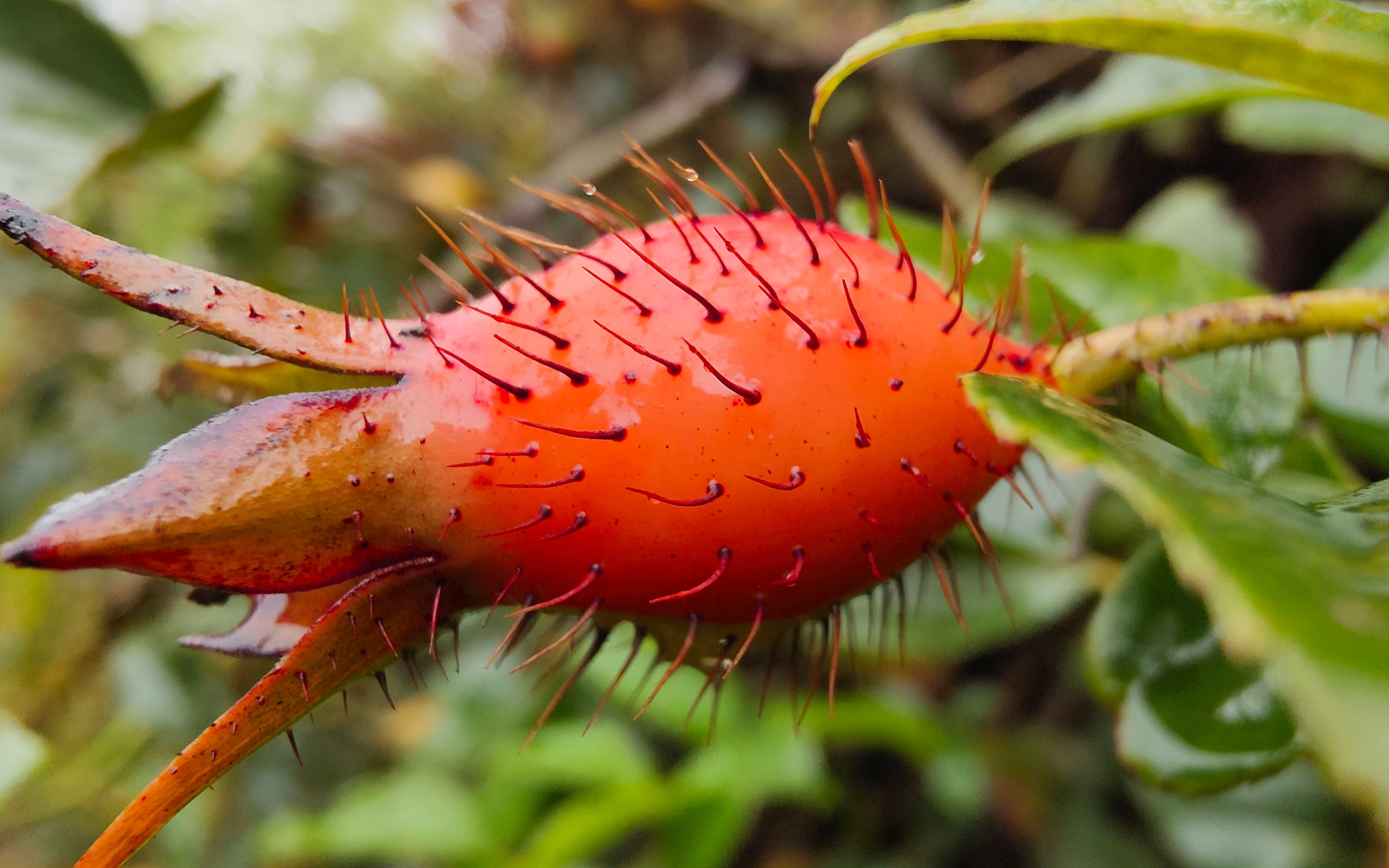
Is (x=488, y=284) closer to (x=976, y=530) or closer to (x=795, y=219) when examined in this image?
(x=795, y=219)

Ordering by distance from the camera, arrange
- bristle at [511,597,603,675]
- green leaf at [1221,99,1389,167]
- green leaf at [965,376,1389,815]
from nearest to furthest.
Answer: green leaf at [965,376,1389,815] < bristle at [511,597,603,675] < green leaf at [1221,99,1389,167]

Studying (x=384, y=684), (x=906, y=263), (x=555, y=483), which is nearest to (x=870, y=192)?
(x=906, y=263)

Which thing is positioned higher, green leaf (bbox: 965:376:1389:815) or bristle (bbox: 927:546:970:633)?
green leaf (bbox: 965:376:1389:815)

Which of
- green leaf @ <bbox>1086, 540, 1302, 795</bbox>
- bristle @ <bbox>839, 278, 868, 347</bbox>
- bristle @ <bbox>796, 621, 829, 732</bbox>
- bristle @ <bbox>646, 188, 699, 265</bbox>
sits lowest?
green leaf @ <bbox>1086, 540, 1302, 795</bbox>

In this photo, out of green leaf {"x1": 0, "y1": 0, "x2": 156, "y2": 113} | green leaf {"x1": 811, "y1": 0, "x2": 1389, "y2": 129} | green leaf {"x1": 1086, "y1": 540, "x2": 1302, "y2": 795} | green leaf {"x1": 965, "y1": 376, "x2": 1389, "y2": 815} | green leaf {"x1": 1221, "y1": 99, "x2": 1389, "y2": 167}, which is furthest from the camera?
green leaf {"x1": 0, "y1": 0, "x2": 156, "y2": 113}

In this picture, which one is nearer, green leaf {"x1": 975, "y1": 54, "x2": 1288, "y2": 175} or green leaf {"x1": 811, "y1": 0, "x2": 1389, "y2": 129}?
green leaf {"x1": 811, "y1": 0, "x2": 1389, "y2": 129}

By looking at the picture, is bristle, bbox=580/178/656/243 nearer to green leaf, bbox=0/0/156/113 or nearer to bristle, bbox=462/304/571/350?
bristle, bbox=462/304/571/350

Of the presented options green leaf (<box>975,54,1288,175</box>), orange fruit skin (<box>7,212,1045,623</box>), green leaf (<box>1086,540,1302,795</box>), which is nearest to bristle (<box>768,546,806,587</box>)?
orange fruit skin (<box>7,212,1045,623</box>)
